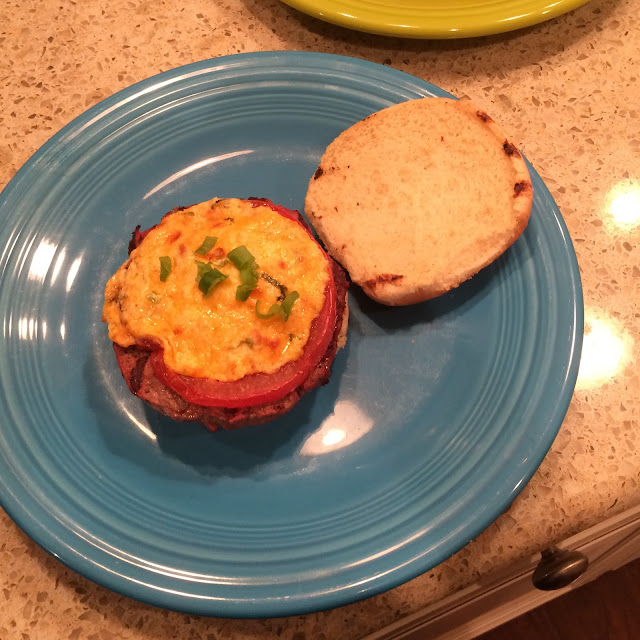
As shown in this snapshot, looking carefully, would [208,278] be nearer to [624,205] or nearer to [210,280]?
[210,280]

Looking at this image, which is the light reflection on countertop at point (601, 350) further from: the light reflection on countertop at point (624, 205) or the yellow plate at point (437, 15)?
the yellow plate at point (437, 15)

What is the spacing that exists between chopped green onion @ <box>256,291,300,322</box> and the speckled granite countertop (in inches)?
38.3

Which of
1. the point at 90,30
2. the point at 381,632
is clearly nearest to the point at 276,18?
the point at 90,30

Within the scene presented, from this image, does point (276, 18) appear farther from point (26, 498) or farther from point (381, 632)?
point (381, 632)

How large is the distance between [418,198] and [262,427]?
1004 mm

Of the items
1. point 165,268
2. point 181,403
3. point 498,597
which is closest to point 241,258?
point 165,268

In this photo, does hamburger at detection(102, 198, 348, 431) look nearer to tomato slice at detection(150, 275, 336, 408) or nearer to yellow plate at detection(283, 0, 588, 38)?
tomato slice at detection(150, 275, 336, 408)

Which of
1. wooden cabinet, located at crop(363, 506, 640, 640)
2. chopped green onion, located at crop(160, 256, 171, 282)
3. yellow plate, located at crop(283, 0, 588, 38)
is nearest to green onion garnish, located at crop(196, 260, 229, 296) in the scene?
chopped green onion, located at crop(160, 256, 171, 282)

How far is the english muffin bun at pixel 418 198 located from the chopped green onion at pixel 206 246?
0.48 meters

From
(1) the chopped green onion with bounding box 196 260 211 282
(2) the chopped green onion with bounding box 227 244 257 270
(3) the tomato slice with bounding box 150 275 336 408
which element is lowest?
(3) the tomato slice with bounding box 150 275 336 408

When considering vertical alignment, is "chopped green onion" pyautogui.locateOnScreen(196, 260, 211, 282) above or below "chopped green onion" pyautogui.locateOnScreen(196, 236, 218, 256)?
below

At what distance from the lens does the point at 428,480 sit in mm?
1764

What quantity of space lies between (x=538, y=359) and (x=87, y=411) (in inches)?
63.3

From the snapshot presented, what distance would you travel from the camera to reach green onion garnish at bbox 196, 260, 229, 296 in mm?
1574
